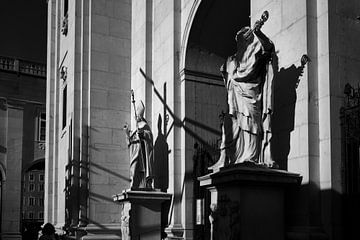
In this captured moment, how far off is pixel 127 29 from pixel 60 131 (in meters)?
6.17

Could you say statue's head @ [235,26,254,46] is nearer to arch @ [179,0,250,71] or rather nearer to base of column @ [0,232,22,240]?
arch @ [179,0,250,71]

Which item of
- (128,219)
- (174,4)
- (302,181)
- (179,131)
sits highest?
(174,4)

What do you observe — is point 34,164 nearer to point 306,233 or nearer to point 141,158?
point 141,158

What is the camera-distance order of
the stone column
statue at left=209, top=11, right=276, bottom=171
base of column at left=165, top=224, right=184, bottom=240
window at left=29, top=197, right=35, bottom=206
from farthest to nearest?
window at left=29, top=197, right=35, bottom=206 < the stone column < base of column at left=165, top=224, right=184, bottom=240 < statue at left=209, top=11, right=276, bottom=171

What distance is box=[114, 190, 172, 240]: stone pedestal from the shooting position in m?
13.9

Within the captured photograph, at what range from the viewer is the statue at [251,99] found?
374 inches

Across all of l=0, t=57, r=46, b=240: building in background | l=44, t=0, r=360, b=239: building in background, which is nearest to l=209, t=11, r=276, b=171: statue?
l=44, t=0, r=360, b=239: building in background

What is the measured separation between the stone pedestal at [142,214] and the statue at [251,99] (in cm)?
453

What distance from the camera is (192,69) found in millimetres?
14969

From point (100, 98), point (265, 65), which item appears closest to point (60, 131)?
point (100, 98)

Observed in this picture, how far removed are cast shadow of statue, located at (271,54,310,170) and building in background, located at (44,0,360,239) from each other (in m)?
0.02

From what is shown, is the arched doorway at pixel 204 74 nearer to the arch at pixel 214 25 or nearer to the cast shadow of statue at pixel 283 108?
the arch at pixel 214 25

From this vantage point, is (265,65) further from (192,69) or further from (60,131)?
(60,131)

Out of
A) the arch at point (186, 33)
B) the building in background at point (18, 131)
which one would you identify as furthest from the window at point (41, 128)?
the arch at point (186, 33)
